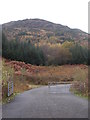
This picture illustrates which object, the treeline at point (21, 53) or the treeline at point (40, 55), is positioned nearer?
the treeline at point (21, 53)

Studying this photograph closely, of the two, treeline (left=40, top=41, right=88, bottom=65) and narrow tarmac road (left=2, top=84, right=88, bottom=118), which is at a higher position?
narrow tarmac road (left=2, top=84, right=88, bottom=118)

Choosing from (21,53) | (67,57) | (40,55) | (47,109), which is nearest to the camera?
(47,109)

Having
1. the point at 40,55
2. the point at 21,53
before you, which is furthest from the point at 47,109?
the point at 40,55

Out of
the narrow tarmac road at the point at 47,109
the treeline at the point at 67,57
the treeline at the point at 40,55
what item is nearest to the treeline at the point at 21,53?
the treeline at the point at 40,55

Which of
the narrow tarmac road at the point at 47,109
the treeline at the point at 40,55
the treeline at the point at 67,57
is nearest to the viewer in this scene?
the narrow tarmac road at the point at 47,109

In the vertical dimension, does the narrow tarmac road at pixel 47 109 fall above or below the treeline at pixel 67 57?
above

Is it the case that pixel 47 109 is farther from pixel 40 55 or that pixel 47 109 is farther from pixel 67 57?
pixel 67 57

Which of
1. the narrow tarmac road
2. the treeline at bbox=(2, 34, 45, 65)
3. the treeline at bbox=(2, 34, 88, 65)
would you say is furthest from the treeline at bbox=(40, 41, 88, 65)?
the narrow tarmac road

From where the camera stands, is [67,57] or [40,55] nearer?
[40,55]

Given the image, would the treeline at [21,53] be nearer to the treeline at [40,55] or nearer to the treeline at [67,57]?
the treeline at [40,55]

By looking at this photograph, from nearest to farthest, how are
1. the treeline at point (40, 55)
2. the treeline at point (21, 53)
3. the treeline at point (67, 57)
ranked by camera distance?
the treeline at point (21, 53), the treeline at point (40, 55), the treeline at point (67, 57)

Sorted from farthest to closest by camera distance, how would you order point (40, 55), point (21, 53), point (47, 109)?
point (40, 55), point (21, 53), point (47, 109)

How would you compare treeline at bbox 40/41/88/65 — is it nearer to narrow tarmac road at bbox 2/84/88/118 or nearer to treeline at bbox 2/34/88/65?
treeline at bbox 2/34/88/65

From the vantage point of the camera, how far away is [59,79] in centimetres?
4416
